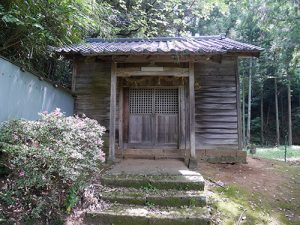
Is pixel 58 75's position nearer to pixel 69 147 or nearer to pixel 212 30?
pixel 69 147

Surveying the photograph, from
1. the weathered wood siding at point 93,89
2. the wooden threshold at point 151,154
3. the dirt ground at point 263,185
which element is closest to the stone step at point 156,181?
the dirt ground at point 263,185

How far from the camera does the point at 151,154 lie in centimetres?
Result: 793

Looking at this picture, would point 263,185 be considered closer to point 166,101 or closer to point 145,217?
point 145,217

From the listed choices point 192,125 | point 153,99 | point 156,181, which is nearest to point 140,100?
point 153,99

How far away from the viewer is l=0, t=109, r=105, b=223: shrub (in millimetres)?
3793

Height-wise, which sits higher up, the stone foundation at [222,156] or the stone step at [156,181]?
the stone foundation at [222,156]

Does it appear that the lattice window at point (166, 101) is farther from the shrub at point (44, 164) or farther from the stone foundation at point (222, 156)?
the shrub at point (44, 164)

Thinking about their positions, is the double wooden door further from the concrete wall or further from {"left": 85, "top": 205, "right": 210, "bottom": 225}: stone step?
{"left": 85, "top": 205, "right": 210, "bottom": 225}: stone step

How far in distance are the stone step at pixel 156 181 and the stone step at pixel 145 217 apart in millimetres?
770

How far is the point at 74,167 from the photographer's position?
4043 millimetres

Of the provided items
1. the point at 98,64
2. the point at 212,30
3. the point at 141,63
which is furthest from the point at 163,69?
the point at 212,30

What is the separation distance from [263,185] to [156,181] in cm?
251

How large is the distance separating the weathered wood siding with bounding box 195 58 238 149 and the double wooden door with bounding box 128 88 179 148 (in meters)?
0.77

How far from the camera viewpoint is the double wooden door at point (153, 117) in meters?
8.23
